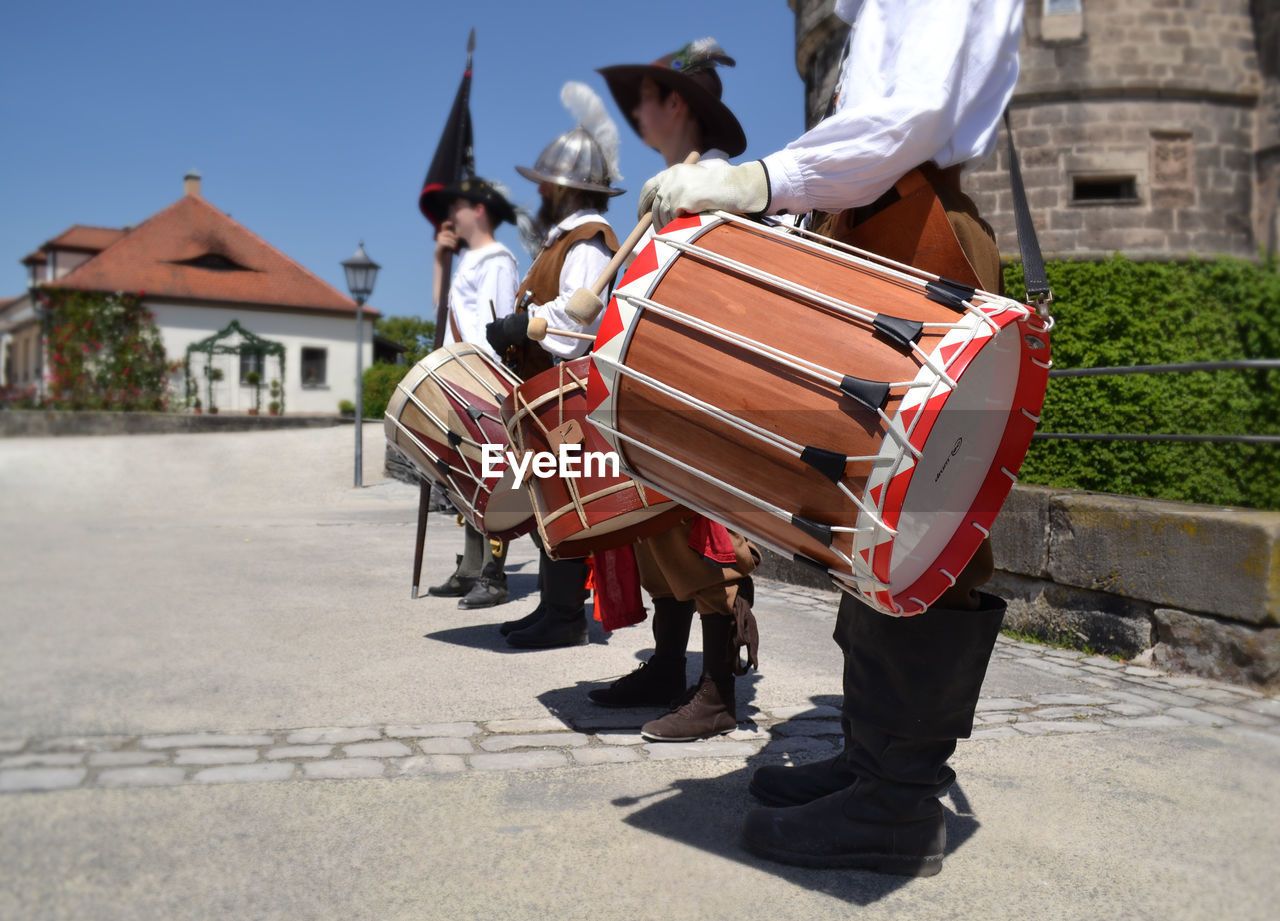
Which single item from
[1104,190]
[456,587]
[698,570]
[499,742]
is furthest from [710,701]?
[1104,190]

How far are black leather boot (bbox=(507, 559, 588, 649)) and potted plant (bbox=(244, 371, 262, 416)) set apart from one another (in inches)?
1125

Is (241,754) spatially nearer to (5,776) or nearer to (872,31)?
(5,776)

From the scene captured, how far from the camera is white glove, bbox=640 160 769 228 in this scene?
1.94 m

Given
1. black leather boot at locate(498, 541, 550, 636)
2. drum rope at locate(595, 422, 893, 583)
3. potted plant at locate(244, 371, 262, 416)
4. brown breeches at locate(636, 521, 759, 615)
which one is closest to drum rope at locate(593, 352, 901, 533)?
drum rope at locate(595, 422, 893, 583)

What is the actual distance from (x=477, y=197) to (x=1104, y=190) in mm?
12870

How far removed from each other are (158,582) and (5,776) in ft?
10.3

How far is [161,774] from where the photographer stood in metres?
2.48

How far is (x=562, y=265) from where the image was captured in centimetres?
383

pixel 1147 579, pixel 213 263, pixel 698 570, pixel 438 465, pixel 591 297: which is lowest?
pixel 1147 579

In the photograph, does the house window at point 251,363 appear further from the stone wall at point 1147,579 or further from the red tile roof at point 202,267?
the stone wall at point 1147,579

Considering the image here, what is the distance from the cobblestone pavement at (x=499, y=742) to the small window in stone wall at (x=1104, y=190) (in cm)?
1219

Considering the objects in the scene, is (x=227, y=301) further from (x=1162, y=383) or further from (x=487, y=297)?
(x=487, y=297)

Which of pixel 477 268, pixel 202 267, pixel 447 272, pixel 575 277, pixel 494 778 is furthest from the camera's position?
pixel 202 267

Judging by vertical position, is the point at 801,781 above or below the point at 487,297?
below
